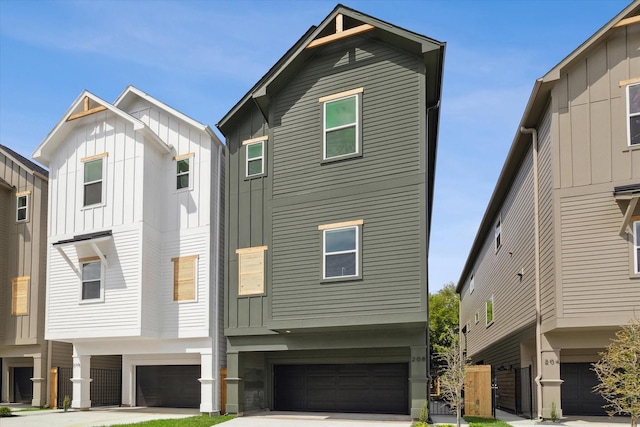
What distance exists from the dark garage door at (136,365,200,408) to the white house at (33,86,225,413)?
7.2 inches

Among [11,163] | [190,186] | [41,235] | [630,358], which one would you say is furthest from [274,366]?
[11,163]

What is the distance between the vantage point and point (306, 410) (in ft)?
70.2

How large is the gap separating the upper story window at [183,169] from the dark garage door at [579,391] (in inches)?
546

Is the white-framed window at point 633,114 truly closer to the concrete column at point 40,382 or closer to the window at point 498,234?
the window at point 498,234

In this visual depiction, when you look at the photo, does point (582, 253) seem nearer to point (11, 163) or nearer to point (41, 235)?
point (41, 235)

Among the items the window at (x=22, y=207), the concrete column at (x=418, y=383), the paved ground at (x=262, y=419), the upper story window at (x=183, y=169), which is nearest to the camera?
the concrete column at (x=418, y=383)

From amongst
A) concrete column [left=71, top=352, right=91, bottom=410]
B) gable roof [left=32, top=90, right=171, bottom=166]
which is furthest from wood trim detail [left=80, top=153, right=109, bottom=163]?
concrete column [left=71, top=352, right=91, bottom=410]

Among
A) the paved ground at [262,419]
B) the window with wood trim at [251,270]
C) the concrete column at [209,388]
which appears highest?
the window with wood trim at [251,270]

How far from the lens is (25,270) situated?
24609 mm

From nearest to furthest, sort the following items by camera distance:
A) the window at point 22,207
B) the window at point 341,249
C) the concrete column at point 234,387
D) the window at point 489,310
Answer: the window at point 341,249 → the concrete column at point 234,387 → the window at point 22,207 → the window at point 489,310

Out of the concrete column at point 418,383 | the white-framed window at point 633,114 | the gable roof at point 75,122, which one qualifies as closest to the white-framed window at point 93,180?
the gable roof at point 75,122

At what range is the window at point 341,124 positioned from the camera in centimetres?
1805

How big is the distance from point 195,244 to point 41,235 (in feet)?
25.6

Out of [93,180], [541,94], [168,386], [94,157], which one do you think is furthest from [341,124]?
[168,386]
